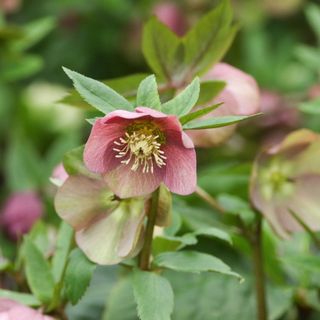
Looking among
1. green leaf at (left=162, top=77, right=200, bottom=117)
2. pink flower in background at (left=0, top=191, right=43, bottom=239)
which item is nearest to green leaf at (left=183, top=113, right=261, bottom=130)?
green leaf at (left=162, top=77, right=200, bottom=117)

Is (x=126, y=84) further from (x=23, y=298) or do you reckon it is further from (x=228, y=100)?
(x=23, y=298)

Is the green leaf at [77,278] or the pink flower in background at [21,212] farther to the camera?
the pink flower in background at [21,212]

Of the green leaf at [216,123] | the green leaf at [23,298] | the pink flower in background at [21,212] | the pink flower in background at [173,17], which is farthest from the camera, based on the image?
the pink flower in background at [173,17]

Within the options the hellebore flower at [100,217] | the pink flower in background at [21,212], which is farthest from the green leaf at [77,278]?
the pink flower in background at [21,212]

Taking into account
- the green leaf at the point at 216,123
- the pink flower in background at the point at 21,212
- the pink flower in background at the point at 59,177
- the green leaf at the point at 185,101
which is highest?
the green leaf at the point at 185,101

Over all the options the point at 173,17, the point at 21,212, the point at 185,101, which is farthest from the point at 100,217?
the point at 173,17

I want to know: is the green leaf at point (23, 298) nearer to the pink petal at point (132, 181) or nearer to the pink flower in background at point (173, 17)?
the pink petal at point (132, 181)

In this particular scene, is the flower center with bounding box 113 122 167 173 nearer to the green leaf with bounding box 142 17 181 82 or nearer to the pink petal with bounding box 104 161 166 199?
the pink petal with bounding box 104 161 166 199
